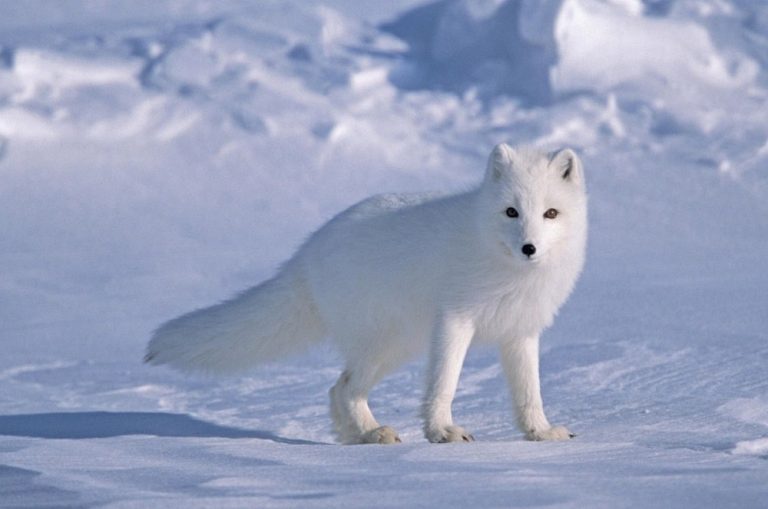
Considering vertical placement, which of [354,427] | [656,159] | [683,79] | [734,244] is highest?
[683,79]

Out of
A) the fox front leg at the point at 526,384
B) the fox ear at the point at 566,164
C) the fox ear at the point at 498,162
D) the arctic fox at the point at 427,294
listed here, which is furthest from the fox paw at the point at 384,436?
the fox ear at the point at 566,164

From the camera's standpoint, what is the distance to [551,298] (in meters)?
3.14

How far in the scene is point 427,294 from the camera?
10.3 feet

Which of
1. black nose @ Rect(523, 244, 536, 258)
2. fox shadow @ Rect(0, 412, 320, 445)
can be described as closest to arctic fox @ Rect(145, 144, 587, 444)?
black nose @ Rect(523, 244, 536, 258)

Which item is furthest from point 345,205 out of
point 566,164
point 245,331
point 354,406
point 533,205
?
point 533,205

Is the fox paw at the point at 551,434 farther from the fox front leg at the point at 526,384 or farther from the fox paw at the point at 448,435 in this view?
the fox paw at the point at 448,435

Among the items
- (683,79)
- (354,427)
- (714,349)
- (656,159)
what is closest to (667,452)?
(354,427)

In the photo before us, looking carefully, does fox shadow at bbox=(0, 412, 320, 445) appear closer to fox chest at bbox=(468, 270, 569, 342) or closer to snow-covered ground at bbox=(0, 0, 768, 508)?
snow-covered ground at bbox=(0, 0, 768, 508)

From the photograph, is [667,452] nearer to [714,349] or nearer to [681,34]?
[714,349]

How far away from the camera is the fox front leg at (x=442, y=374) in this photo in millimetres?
3002

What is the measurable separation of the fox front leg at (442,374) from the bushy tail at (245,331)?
636mm

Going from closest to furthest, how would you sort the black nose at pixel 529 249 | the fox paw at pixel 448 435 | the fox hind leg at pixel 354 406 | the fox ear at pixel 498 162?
the black nose at pixel 529 249 → the fox paw at pixel 448 435 → the fox ear at pixel 498 162 → the fox hind leg at pixel 354 406

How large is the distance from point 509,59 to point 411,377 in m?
4.87

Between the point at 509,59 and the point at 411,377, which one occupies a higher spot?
the point at 509,59
